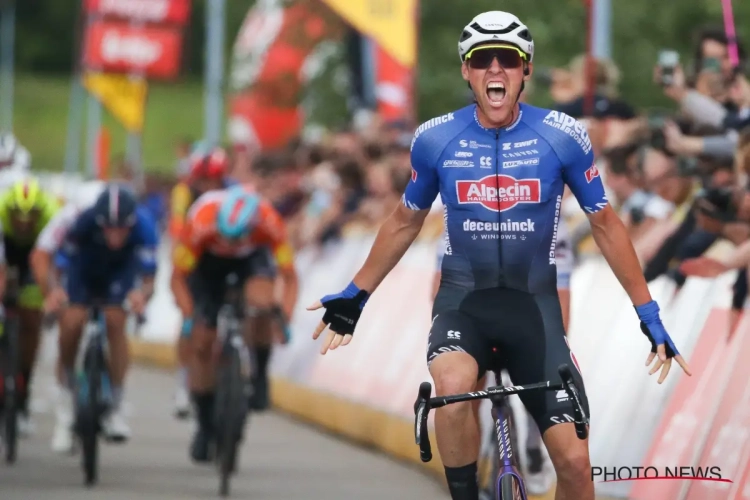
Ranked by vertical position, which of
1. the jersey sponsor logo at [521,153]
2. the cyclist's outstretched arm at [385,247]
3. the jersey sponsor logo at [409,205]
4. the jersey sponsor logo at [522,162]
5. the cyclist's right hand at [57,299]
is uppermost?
the jersey sponsor logo at [521,153]

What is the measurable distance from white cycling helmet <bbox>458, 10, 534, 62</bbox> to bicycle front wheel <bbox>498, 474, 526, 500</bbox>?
166 centimetres

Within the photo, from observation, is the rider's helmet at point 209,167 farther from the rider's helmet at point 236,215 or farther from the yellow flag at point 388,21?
the yellow flag at point 388,21

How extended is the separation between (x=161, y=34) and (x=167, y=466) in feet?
64.5

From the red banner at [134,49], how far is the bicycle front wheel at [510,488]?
83.1 ft

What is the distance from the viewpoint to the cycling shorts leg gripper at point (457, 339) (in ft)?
24.1

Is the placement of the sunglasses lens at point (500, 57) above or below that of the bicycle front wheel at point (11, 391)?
above

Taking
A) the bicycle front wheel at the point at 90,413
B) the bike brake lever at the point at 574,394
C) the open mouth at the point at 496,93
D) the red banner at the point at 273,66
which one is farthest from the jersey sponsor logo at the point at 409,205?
the red banner at the point at 273,66

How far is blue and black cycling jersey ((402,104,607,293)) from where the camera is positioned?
7410 mm

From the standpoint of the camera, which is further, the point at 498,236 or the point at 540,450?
the point at 540,450

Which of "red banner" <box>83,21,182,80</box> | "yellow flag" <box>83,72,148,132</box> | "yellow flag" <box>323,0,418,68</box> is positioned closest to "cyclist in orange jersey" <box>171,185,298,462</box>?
"yellow flag" <box>323,0,418,68</box>

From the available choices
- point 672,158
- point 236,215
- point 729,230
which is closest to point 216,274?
point 236,215

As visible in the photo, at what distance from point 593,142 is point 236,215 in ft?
8.01

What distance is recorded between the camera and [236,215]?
1260cm

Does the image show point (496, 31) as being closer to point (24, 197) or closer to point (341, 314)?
point (341, 314)
